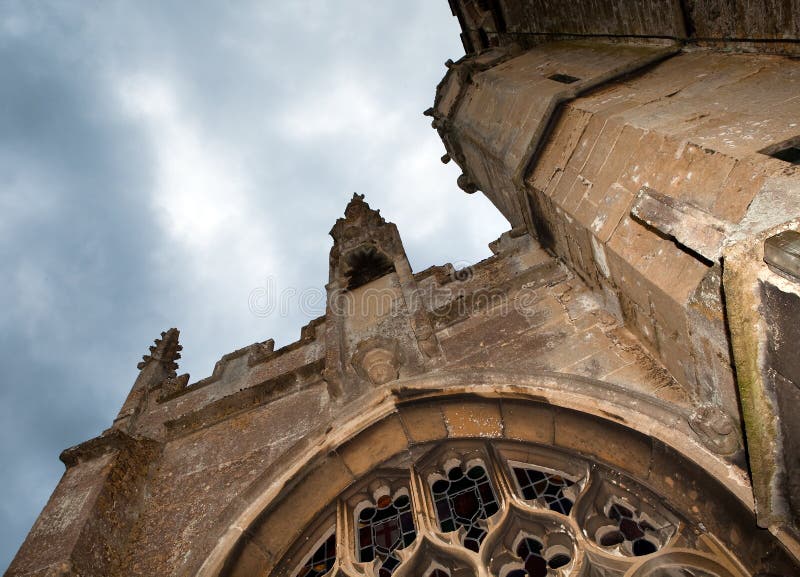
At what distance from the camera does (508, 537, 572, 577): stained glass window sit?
3.48 m

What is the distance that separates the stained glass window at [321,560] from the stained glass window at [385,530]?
23 centimetres

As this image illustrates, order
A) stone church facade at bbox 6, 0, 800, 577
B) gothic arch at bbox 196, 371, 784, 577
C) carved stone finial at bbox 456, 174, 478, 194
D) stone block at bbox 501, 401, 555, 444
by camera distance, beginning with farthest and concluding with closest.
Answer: carved stone finial at bbox 456, 174, 478, 194 → stone block at bbox 501, 401, 555, 444 → gothic arch at bbox 196, 371, 784, 577 → stone church facade at bbox 6, 0, 800, 577

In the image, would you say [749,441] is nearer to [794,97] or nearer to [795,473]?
[795,473]

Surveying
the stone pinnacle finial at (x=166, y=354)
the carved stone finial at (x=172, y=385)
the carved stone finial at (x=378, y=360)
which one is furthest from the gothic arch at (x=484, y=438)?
the stone pinnacle finial at (x=166, y=354)

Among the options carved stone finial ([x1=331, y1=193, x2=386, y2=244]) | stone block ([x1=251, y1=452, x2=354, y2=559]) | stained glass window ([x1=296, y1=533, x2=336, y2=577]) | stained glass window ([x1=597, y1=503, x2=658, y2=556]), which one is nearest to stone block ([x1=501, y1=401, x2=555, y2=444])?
stained glass window ([x1=597, y1=503, x2=658, y2=556])

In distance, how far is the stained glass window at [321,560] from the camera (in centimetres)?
407

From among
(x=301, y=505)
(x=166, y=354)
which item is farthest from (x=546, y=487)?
(x=166, y=354)

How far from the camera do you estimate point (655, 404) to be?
11.3 ft

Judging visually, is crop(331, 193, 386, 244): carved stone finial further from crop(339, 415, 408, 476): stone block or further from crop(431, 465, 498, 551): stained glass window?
crop(431, 465, 498, 551): stained glass window

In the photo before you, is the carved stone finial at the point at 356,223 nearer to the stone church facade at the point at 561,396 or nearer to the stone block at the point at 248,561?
the stone church facade at the point at 561,396

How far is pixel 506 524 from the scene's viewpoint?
3.70 metres

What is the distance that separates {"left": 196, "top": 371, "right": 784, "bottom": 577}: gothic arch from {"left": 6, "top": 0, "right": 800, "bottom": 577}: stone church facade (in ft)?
0.05

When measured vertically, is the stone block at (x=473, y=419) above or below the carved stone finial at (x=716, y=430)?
above

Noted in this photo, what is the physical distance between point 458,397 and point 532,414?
59 centimetres
